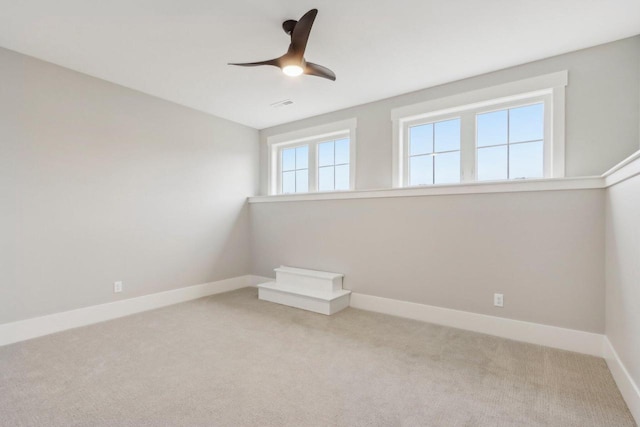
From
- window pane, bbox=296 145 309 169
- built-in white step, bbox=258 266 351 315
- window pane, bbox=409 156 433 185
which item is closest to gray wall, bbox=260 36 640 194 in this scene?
window pane, bbox=409 156 433 185

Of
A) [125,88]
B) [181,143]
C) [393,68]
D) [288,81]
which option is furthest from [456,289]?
[125,88]

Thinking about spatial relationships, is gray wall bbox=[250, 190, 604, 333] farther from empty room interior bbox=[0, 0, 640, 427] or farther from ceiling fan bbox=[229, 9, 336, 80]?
ceiling fan bbox=[229, 9, 336, 80]

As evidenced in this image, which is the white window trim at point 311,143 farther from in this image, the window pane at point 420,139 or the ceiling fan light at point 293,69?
the ceiling fan light at point 293,69

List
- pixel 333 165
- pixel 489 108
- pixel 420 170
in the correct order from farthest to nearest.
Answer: pixel 333 165 < pixel 420 170 < pixel 489 108

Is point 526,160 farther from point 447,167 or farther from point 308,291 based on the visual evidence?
point 308,291

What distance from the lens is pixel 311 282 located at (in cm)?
388

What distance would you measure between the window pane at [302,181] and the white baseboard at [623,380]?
3589 mm

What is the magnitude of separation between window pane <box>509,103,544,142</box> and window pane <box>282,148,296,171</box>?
2.93 metres

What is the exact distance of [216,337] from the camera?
112 inches

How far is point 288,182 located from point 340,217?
1364 mm

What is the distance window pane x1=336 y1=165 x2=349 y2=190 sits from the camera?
4.22m

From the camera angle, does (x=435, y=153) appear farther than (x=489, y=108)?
Yes

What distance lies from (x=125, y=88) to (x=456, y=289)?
4.16 metres

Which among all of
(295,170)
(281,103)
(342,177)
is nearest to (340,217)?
(342,177)
